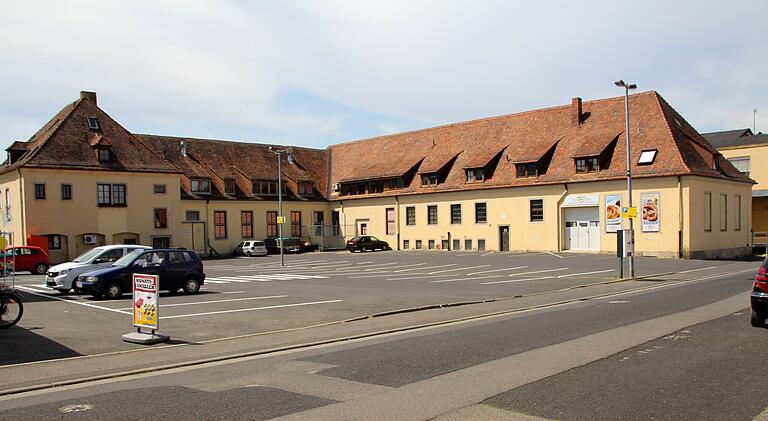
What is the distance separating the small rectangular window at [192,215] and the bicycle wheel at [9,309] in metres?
43.0

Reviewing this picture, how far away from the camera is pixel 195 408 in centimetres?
762

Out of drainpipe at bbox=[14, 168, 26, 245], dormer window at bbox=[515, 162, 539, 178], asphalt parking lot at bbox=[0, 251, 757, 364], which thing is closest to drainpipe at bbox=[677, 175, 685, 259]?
asphalt parking lot at bbox=[0, 251, 757, 364]

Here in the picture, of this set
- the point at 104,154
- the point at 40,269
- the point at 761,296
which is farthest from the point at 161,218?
the point at 761,296

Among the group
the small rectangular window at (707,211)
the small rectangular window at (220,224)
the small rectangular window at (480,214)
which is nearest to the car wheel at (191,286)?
the small rectangular window at (480,214)

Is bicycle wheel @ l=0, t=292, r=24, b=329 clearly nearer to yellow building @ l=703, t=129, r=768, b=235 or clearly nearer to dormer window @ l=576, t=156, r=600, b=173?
dormer window @ l=576, t=156, r=600, b=173

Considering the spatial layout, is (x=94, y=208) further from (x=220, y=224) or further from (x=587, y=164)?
(x=587, y=164)

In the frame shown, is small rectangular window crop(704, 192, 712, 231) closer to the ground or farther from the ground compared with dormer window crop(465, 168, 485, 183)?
closer to the ground

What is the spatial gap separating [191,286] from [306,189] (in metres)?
44.6

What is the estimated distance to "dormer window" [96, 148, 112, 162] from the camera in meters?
50.9

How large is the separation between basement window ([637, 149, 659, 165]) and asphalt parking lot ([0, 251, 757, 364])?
9895 mm

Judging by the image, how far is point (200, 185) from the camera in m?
58.9

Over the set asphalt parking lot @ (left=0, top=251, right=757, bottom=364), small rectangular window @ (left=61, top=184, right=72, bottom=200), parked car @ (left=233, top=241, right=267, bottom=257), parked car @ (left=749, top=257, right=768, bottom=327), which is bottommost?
parked car @ (left=233, top=241, right=267, bottom=257)

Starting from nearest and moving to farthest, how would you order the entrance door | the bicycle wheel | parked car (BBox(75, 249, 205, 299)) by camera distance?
the bicycle wheel < parked car (BBox(75, 249, 205, 299)) < the entrance door

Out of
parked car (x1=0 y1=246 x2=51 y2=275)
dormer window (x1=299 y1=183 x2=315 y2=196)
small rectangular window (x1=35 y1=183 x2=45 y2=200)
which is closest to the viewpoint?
parked car (x1=0 y1=246 x2=51 y2=275)
